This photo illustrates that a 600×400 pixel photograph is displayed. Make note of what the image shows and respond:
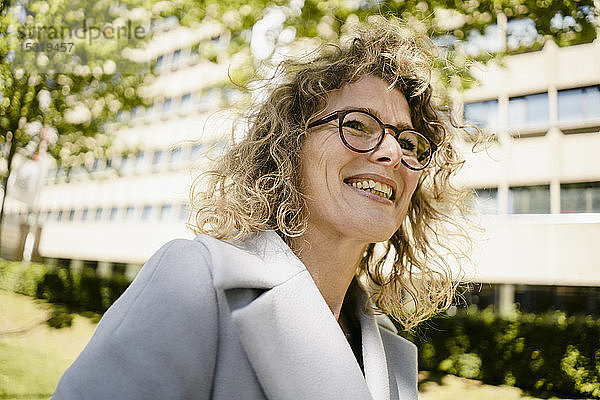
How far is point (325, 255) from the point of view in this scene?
1510 mm

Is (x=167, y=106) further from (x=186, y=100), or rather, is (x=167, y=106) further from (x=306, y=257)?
(x=306, y=257)

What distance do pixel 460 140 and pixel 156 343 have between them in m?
1.65

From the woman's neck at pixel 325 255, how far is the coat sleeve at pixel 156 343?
48cm

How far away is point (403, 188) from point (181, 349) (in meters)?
0.91

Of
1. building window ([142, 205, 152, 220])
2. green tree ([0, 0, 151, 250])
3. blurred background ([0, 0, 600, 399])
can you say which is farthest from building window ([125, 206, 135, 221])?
green tree ([0, 0, 151, 250])

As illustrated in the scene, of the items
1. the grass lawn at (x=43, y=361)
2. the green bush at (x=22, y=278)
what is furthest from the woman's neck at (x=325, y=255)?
the green bush at (x=22, y=278)

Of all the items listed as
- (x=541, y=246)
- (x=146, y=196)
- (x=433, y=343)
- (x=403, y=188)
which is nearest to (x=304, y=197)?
(x=403, y=188)

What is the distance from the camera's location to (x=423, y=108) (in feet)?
5.83

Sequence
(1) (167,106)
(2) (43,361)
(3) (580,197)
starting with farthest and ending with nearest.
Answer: (1) (167,106) → (3) (580,197) → (2) (43,361)

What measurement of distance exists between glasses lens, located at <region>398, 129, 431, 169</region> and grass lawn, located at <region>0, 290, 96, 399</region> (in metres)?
5.86

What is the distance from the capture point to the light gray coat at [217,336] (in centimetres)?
95

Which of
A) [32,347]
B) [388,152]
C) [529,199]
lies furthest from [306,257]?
[529,199]

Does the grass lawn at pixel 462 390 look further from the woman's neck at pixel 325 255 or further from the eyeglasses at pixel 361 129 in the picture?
the eyeglasses at pixel 361 129

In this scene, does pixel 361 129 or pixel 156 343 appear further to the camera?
pixel 361 129
